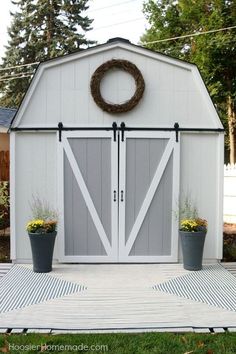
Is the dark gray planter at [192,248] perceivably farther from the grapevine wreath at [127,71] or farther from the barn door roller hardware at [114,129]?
the grapevine wreath at [127,71]

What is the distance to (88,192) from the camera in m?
6.20

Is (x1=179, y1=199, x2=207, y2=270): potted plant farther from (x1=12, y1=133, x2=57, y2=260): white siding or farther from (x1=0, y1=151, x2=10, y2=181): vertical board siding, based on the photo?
(x1=0, y1=151, x2=10, y2=181): vertical board siding

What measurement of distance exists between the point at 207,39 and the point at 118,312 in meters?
12.1

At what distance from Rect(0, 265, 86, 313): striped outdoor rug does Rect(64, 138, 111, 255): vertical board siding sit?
850 mm

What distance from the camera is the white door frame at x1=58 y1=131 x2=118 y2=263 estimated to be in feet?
20.2

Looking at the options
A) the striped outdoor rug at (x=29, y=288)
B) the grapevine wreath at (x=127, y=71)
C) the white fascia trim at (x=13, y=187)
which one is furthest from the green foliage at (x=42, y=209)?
the grapevine wreath at (x=127, y=71)

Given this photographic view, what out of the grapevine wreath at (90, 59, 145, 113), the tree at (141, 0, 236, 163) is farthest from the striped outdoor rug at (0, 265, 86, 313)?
the tree at (141, 0, 236, 163)

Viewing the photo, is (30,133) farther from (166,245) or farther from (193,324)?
(193,324)

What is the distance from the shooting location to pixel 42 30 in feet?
73.0

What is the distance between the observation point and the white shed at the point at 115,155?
614 cm

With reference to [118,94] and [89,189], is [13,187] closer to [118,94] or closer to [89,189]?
[89,189]

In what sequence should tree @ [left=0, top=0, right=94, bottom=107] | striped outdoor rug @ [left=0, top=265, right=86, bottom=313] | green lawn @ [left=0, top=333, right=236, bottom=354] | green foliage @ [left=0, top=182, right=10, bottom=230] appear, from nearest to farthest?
green lawn @ [left=0, top=333, right=236, bottom=354] < striped outdoor rug @ [left=0, top=265, right=86, bottom=313] < green foliage @ [left=0, top=182, right=10, bottom=230] < tree @ [left=0, top=0, right=94, bottom=107]

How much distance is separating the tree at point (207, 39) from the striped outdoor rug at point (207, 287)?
10.1 metres

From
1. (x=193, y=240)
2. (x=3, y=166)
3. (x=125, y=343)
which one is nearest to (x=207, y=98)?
(x=193, y=240)
